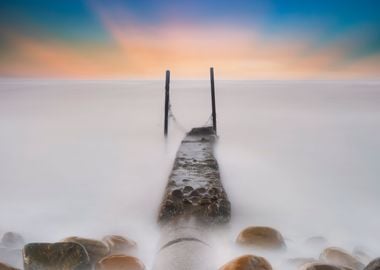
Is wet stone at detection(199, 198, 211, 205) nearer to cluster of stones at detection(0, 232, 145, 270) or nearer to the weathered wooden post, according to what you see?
the weathered wooden post

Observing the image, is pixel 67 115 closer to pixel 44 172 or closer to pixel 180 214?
pixel 44 172

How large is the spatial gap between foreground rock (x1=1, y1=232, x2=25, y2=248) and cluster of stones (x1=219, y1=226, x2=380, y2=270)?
2809 millimetres

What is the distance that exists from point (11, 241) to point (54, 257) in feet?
5.70

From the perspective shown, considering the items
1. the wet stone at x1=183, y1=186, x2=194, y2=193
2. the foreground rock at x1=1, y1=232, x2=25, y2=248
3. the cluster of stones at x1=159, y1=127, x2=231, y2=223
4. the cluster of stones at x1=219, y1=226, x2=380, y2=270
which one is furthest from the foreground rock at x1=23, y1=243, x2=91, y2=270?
the wet stone at x1=183, y1=186, x2=194, y2=193

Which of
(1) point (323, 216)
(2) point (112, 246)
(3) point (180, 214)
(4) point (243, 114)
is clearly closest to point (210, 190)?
(3) point (180, 214)

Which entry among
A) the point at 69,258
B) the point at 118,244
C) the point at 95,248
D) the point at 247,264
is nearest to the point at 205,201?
the point at 118,244

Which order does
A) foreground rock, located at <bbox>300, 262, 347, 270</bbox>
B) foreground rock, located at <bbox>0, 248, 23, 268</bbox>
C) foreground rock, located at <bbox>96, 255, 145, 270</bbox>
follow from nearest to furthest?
foreground rock, located at <bbox>300, 262, 347, 270</bbox>
foreground rock, located at <bbox>96, 255, 145, 270</bbox>
foreground rock, located at <bbox>0, 248, 23, 268</bbox>

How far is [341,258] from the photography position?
371cm

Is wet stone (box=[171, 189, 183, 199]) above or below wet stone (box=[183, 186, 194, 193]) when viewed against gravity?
below

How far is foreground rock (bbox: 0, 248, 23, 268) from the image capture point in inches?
155

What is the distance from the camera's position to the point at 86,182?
8.08 meters

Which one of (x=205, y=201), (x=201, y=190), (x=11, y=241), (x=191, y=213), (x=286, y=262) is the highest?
(x=201, y=190)

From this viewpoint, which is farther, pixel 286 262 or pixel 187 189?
pixel 187 189

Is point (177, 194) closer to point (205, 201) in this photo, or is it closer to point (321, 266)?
point (205, 201)
